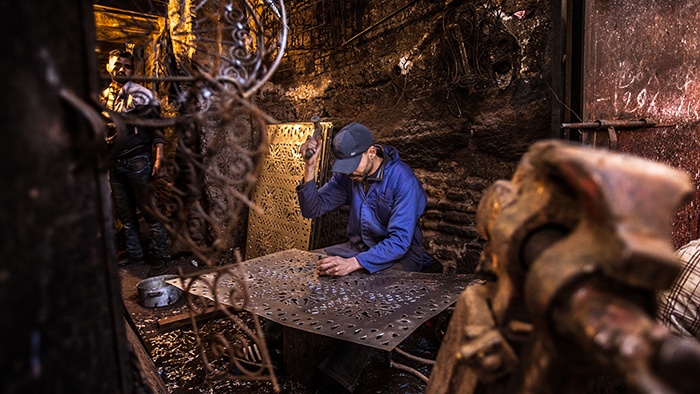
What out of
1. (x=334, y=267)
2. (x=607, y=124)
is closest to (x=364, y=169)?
(x=334, y=267)

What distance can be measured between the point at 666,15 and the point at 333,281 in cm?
258

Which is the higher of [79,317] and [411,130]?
[411,130]

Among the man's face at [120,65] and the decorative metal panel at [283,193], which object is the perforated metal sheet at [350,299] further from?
the man's face at [120,65]

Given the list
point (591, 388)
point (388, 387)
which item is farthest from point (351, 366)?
point (591, 388)

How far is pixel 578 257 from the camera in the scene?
18.9 inches

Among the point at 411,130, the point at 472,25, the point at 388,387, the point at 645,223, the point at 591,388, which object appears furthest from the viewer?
the point at 411,130

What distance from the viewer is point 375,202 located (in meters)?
2.64

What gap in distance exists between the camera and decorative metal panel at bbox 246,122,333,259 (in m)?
3.73

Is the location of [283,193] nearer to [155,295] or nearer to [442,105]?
[155,295]

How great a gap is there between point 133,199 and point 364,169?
10.8ft

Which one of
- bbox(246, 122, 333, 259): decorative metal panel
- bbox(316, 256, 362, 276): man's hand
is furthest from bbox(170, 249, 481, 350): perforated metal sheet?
bbox(246, 122, 333, 259): decorative metal panel

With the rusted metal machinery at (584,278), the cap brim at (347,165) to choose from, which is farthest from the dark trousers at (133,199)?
the rusted metal machinery at (584,278)

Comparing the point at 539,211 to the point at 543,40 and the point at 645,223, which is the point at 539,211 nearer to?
the point at 645,223

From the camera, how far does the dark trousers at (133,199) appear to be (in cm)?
410
